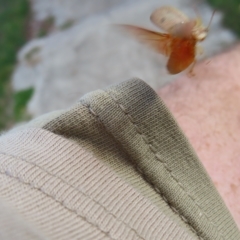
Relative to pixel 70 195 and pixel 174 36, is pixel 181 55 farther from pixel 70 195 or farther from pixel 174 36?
pixel 70 195

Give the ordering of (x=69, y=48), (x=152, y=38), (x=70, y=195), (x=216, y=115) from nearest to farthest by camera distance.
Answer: (x=70, y=195) < (x=152, y=38) < (x=216, y=115) < (x=69, y=48)

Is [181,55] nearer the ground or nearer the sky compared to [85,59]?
nearer the sky

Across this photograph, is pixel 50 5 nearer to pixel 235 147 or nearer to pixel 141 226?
pixel 235 147

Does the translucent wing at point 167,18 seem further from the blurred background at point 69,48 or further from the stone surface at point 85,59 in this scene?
the stone surface at point 85,59

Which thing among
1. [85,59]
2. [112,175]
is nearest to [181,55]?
[112,175]

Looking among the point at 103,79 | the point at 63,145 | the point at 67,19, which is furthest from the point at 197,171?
the point at 67,19

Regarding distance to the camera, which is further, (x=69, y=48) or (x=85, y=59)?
(x=69, y=48)
